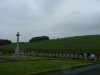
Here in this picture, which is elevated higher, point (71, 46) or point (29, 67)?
point (71, 46)

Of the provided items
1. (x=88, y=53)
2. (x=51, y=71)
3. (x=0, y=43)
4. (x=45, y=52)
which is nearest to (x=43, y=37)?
(x=0, y=43)

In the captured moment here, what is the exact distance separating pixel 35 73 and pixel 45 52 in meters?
34.9

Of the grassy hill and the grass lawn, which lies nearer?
the grass lawn

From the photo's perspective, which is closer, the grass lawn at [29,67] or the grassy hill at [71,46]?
the grass lawn at [29,67]

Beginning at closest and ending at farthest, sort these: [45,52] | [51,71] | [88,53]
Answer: [51,71]
[88,53]
[45,52]

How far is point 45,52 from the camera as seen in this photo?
5594 cm

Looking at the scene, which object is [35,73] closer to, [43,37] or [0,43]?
[0,43]

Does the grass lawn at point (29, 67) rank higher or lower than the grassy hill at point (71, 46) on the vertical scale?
lower

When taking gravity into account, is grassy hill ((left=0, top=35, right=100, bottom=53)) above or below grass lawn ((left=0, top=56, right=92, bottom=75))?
above

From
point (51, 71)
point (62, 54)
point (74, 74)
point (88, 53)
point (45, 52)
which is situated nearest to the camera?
point (74, 74)

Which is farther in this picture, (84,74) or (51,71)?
(51,71)

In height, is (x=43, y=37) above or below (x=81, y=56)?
above

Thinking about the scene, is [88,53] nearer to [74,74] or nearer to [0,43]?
[74,74]

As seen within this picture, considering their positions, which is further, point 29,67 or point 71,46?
point 71,46
